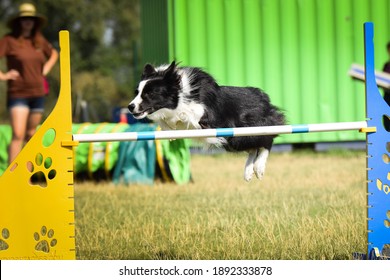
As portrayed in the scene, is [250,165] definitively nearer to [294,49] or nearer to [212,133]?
[212,133]

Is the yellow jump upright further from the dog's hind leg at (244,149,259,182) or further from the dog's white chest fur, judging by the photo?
the dog's hind leg at (244,149,259,182)

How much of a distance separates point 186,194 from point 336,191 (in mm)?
1511

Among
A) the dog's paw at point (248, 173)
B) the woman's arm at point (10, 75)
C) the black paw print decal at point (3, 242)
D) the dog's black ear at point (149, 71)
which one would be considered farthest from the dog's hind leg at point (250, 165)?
the woman's arm at point (10, 75)

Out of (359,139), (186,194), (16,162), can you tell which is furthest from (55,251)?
(359,139)

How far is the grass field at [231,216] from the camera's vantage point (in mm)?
4254

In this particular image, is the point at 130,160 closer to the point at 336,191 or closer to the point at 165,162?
the point at 165,162

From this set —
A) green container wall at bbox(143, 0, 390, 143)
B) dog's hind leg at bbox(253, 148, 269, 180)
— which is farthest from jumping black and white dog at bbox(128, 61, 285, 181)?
green container wall at bbox(143, 0, 390, 143)

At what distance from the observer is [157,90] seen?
383 cm

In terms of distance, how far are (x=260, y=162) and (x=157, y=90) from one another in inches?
31.4

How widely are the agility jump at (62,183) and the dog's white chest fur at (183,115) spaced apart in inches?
13.6

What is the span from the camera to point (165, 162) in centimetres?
772

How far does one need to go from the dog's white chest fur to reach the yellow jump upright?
534 millimetres

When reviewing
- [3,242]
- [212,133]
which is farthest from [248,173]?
[3,242]

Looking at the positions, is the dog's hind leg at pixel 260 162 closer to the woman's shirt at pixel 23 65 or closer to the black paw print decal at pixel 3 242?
the black paw print decal at pixel 3 242
